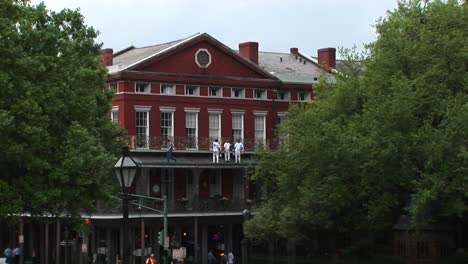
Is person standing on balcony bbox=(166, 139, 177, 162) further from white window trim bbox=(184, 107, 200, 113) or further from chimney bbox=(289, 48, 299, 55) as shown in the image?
chimney bbox=(289, 48, 299, 55)

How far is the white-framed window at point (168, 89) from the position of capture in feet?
223

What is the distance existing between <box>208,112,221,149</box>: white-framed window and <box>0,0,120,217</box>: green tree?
1107 inches

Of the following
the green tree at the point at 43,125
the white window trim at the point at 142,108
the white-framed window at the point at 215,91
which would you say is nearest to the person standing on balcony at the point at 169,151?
the white window trim at the point at 142,108

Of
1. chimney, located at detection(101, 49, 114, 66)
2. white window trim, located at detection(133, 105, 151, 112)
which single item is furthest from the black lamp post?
chimney, located at detection(101, 49, 114, 66)

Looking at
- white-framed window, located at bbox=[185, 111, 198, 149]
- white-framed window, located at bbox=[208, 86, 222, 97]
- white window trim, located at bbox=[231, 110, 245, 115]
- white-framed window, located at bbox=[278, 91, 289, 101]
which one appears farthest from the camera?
white-framed window, located at bbox=[278, 91, 289, 101]

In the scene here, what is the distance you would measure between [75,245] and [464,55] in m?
31.9

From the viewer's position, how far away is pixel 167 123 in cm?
6812

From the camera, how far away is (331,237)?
57250 mm

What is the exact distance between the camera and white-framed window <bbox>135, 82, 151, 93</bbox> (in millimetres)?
66750

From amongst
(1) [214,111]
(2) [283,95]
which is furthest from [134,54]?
(2) [283,95]

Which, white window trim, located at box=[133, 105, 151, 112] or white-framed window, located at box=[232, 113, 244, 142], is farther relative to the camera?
white-framed window, located at box=[232, 113, 244, 142]

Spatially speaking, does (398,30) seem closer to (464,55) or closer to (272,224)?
(464,55)

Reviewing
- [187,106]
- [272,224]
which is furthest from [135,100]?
[272,224]

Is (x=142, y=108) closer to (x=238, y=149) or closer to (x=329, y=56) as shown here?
(x=238, y=149)
